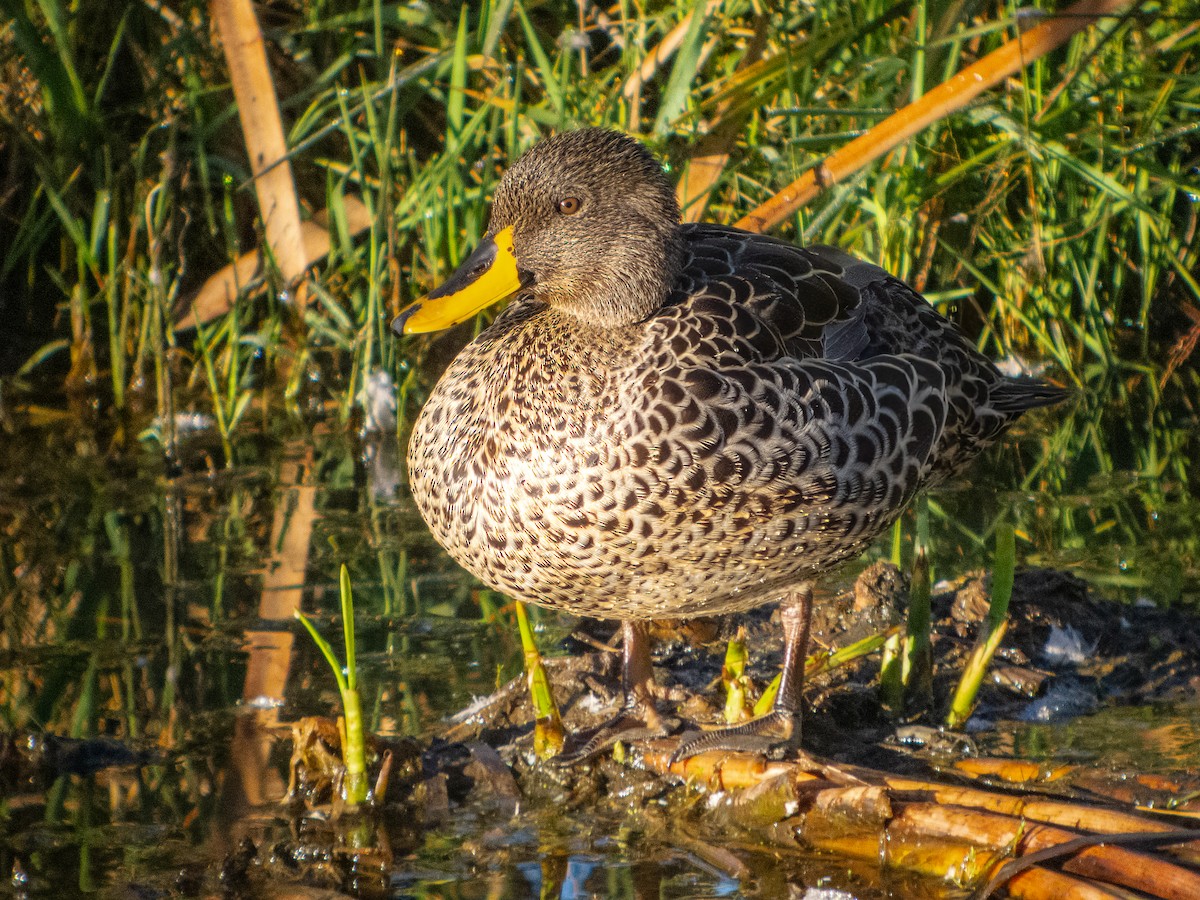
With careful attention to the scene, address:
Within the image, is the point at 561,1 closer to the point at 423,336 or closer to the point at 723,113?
the point at 723,113

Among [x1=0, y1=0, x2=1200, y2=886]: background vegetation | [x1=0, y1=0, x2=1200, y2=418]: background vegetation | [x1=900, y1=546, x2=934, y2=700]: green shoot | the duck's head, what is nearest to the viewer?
the duck's head

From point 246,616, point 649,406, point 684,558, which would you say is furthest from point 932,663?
point 246,616

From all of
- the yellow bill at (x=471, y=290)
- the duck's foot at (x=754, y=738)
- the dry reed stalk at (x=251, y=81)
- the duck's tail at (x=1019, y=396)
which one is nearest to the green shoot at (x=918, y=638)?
the duck's foot at (x=754, y=738)

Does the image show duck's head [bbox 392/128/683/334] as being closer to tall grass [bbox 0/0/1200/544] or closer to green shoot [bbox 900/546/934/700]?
A: green shoot [bbox 900/546/934/700]

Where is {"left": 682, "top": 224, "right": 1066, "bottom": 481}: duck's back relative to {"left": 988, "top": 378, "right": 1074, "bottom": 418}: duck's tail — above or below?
above

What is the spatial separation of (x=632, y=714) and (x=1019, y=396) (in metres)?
1.35

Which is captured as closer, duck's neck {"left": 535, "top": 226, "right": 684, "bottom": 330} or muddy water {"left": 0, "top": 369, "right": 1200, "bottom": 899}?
muddy water {"left": 0, "top": 369, "right": 1200, "bottom": 899}

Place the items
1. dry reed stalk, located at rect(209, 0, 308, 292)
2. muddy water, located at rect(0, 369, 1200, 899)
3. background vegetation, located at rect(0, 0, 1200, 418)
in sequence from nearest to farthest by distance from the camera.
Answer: muddy water, located at rect(0, 369, 1200, 899) < background vegetation, located at rect(0, 0, 1200, 418) < dry reed stalk, located at rect(209, 0, 308, 292)

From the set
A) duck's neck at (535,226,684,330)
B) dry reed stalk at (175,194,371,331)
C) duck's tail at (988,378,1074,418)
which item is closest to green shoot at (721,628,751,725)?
duck's neck at (535,226,684,330)

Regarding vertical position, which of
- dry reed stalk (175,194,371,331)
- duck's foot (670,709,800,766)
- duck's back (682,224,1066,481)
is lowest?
duck's foot (670,709,800,766)

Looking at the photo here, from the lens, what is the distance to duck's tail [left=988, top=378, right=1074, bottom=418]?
13.7 ft

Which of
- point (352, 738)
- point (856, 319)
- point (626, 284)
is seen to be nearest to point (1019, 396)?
point (856, 319)

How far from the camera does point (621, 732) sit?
12.4ft

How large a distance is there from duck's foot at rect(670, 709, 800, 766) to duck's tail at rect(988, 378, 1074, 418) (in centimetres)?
106
